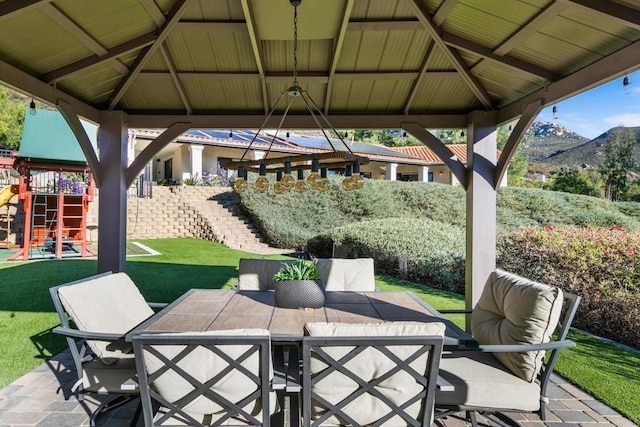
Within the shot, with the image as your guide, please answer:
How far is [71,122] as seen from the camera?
492 centimetres

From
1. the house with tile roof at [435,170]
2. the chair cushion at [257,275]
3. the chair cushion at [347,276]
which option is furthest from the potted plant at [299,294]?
the house with tile roof at [435,170]

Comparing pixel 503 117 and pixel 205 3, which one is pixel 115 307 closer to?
pixel 205 3

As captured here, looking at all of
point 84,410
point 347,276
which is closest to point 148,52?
point 347,276

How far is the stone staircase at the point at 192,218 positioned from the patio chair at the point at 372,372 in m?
11.7

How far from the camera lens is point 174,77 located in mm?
5055

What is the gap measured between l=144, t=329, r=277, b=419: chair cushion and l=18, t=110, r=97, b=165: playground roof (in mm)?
10315

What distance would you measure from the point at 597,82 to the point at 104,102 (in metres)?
5.65

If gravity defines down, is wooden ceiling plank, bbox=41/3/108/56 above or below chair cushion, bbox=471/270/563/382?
above

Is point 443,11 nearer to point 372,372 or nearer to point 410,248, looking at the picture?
point 372,372

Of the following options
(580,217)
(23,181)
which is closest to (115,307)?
(23,181)

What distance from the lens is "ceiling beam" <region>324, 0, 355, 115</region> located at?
3.91 meters

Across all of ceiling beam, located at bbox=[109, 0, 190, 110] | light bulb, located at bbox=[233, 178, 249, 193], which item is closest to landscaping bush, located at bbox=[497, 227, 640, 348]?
light bulb, located at bbox=[233, 178, 249, 193]

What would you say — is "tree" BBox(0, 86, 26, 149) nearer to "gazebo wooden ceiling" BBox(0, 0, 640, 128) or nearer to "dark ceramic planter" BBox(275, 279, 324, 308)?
"gazebo wooden ceiling" BBox(0, 0, 640, 128)

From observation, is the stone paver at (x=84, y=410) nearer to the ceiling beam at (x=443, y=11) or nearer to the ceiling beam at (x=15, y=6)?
the ceiling beam at (x=15, y=6)
